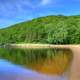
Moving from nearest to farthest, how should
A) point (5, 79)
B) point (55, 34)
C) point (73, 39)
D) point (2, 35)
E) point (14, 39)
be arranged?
1. point (5, 79)
2. point (73, 39)
3. point (55, 34)
4. point (14, 39)
5. point (2, 35)

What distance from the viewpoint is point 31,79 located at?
2127cm

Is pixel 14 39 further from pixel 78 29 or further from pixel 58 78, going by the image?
pixel 58 78

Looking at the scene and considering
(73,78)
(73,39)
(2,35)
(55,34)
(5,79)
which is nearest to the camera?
(73,78)

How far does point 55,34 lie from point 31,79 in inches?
3895

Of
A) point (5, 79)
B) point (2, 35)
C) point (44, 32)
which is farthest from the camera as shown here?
point (2, 35)

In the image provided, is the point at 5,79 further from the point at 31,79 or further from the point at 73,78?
the point at 73,78

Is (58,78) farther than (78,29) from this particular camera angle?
No

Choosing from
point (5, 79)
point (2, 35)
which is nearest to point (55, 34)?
point (2, 35)

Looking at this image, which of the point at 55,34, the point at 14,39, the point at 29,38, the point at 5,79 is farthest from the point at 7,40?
the point at 5,79

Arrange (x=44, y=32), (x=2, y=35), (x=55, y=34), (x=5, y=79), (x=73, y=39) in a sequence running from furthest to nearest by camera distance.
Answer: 1. (x=2, y=35)
2. (x=44, y=32)
3. (x=55, y=34)
4. (x=73, y=39)
5. (x=5, y=79)

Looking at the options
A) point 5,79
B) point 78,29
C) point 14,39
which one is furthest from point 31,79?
point 14,39

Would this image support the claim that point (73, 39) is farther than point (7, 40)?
→ No

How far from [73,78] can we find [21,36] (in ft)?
492

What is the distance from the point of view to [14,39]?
16875 centimetres
